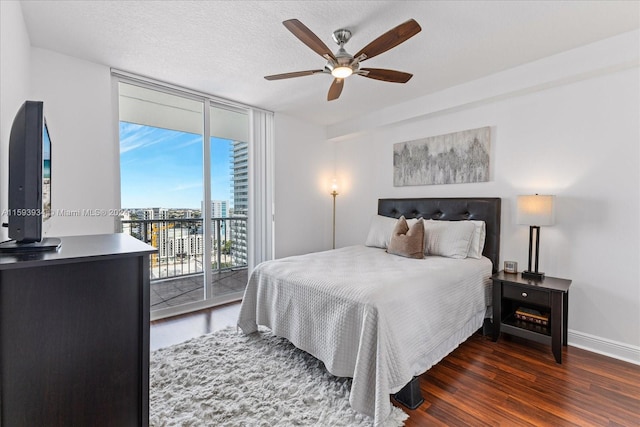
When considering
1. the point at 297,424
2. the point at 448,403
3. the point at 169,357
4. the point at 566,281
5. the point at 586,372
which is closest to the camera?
the point at 297,424

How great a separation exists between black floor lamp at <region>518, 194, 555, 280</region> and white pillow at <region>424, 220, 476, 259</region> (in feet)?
1.49

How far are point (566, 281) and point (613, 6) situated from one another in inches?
77.6

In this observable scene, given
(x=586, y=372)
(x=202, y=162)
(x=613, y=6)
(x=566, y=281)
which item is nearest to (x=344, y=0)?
(x=613, y=6)

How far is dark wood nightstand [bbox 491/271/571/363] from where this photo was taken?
2219mm

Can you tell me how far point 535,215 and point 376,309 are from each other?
178 cm

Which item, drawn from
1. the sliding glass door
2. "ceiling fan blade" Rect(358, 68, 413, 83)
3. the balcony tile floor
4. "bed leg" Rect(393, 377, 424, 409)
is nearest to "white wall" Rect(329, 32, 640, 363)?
"ceiling fan blade" Rect(358, 68, 413, 83)

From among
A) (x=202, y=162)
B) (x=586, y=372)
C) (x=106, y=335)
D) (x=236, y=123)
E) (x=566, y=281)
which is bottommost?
(x=586, y=372)

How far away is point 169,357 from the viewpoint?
2.24 meters

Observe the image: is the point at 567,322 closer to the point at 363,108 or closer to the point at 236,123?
the point at 363,108

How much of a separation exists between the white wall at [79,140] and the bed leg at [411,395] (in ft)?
9.22

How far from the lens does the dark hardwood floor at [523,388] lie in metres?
1.63

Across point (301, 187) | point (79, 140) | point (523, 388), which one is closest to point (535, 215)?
point (523, 388)

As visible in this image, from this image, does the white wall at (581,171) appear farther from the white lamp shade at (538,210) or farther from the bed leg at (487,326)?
the bed leg at (487,326)

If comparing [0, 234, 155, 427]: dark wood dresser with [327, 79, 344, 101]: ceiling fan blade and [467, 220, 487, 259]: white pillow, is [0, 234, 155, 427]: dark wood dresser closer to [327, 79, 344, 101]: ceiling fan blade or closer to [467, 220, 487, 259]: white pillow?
Answer: [327, 79, 344, 101]: ceiling fan blade
